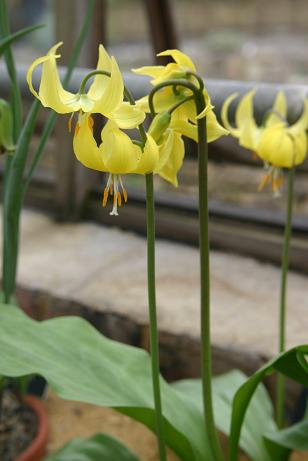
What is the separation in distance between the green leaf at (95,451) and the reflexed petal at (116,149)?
65cm

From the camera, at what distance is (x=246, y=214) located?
1.94 meters

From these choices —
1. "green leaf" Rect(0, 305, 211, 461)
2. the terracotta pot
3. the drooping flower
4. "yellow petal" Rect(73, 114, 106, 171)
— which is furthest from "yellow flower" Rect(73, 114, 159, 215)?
the terracotta pot

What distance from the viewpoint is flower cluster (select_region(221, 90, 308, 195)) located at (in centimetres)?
103

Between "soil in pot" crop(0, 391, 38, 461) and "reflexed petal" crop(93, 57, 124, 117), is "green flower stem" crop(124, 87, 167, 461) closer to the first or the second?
"reflexed petal" crop(93, 57, 124, 117)

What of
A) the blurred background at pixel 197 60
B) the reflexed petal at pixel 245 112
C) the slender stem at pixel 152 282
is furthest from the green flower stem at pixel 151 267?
the blurred background at pixel 197 60

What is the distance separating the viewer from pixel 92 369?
1002 mm

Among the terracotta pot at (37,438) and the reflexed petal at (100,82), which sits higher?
the reflexed petal at (100,82)

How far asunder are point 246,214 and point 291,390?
611 millimetres

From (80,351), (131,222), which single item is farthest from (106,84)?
(131,222)

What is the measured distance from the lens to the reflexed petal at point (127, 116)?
0.67 m

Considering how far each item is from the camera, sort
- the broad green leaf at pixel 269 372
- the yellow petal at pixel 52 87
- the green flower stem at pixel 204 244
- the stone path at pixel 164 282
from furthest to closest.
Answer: the stone path at pixel 164 282, the broad green leaf at pixel 269 372, the green flower stem at pixel 204 244, the yellow petal at pixel 52 87

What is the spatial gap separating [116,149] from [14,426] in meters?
0.95

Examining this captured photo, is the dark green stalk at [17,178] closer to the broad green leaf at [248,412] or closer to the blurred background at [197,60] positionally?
the blurred background at [197,60]

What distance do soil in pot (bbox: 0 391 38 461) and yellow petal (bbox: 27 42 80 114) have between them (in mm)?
933
